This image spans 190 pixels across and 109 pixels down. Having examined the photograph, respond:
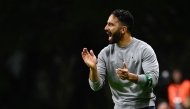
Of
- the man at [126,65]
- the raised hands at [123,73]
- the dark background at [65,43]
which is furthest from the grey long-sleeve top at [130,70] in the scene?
the dark background at [65,43]

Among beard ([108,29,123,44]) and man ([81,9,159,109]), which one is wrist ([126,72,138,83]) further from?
beard ([108,29,123,44])

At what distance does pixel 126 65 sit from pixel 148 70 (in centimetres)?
28

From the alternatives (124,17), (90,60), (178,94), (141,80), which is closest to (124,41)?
(124,17)

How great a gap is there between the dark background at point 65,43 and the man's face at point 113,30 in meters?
6.77

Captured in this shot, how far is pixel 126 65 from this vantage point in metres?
8.27

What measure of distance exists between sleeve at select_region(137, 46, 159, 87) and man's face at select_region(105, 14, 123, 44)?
0.35m

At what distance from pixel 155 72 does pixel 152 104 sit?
0.39 metres

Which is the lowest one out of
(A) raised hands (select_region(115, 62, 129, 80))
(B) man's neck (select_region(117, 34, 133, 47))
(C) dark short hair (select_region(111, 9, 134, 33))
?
(A) raised hands (select_region(115, 62, 129, 80))

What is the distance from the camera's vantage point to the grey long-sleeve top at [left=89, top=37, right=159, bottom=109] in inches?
322

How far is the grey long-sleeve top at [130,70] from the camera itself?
26.8 feet

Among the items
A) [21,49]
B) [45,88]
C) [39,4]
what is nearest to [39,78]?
[45,88]

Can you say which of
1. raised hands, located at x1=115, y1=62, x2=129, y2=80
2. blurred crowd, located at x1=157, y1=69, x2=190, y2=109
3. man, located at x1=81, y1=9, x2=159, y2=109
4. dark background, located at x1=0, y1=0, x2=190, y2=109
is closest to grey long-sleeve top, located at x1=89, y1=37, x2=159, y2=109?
man, located at x1=81, y1=9, x2=159, y2=109

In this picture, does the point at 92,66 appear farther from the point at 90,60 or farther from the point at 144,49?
the point at 144,49

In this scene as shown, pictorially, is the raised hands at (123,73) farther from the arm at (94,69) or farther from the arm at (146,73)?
the arm at (94,69)
